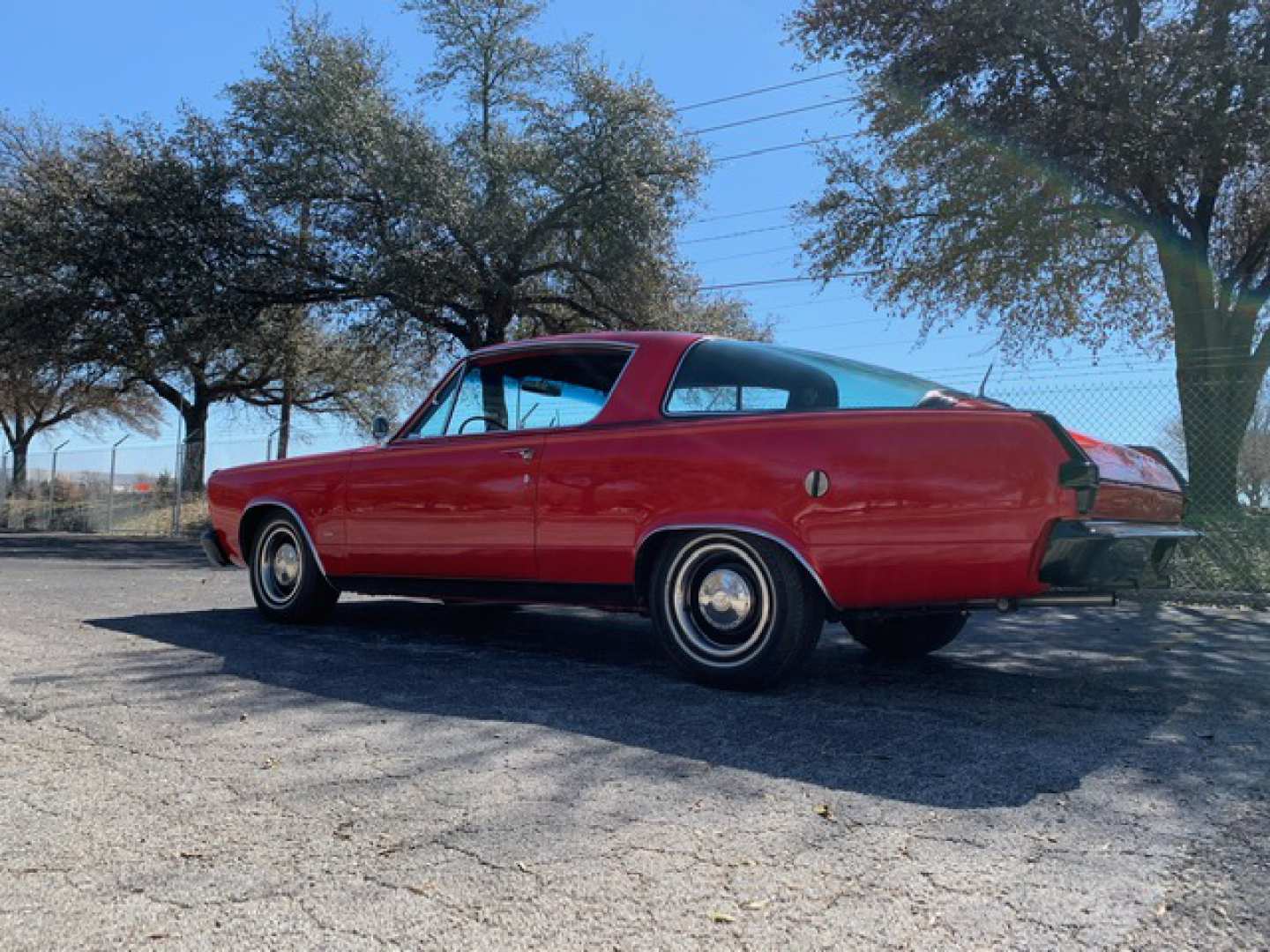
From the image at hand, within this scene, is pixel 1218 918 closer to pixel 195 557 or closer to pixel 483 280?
pixel 195 557

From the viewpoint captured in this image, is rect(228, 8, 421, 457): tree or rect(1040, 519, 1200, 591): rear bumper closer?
rect(1040, 519, 1200, 591): rear bumper

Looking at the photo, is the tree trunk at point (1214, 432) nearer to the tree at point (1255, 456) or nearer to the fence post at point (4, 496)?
the tree at point (1255, 456)

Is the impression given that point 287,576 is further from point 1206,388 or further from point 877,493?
point 1206,388

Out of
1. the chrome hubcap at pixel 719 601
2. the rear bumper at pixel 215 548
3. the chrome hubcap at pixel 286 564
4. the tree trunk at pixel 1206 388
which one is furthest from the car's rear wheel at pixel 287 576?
the tree trunk at pixel 1206 388

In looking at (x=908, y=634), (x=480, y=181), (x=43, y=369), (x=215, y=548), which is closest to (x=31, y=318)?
(x=43, y=369)

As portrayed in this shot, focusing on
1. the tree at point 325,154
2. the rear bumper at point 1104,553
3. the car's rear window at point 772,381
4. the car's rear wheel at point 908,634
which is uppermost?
the tree at point 325,154

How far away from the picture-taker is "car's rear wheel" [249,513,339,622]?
570 centimetres

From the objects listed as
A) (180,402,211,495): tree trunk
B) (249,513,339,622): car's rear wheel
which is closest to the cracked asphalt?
(249,513,339,622): car's rear wheel

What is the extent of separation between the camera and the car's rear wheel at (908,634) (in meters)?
4.89

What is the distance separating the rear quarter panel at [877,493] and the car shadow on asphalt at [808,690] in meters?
0.54

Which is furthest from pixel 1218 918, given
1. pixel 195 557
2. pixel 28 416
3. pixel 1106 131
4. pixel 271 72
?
pixel 28 416

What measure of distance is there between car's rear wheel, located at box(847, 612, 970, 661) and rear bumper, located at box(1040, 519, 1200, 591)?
3.75 feet

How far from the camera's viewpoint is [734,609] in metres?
3.91

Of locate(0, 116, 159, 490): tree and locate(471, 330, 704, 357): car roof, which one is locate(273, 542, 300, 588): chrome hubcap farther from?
locate(0, 116, 159, 490): tree
